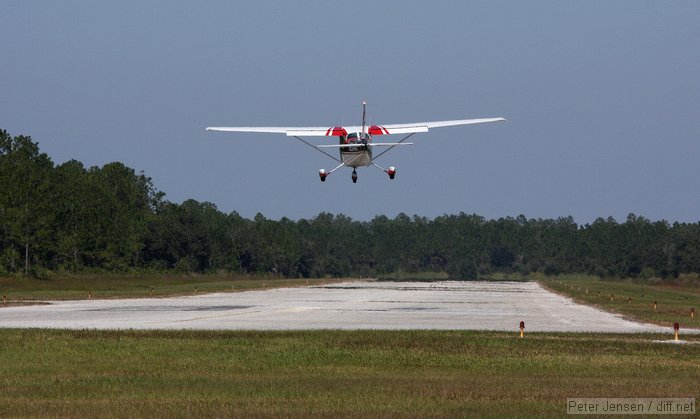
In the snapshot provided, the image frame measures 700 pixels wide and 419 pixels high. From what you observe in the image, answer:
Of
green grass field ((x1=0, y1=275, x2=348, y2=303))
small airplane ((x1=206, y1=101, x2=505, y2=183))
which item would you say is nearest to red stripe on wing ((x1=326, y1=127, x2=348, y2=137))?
small airplane ((x1=206, y1=101, x2=505, y2=183))

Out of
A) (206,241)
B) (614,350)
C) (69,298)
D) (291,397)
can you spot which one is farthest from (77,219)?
(291,397)

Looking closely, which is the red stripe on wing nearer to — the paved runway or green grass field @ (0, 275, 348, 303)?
the paved runway

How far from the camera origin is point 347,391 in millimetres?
27312

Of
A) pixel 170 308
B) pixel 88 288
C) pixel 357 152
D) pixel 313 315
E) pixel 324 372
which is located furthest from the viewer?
pixel 88 288

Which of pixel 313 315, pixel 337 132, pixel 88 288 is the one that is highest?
pixel 337 132

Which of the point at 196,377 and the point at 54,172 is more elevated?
the point at 54,172

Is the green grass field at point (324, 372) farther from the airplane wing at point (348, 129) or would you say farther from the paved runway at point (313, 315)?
the airplane wing at point (348, 129)

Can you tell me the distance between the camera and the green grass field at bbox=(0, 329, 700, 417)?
2473 cm

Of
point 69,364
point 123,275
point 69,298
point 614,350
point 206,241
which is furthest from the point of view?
point 206,241

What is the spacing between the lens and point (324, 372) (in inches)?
1258

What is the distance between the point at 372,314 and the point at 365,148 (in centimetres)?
A: 891

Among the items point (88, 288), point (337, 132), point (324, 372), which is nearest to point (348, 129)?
point (337, 132)

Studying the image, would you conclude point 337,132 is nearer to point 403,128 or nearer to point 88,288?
point 403,128

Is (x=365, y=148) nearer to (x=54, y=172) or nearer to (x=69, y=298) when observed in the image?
(x=69, y=298)
